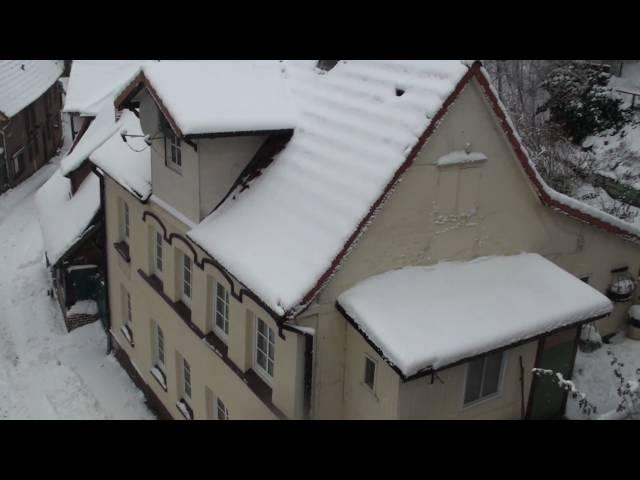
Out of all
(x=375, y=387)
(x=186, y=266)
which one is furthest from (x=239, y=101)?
(x=375, y=387)

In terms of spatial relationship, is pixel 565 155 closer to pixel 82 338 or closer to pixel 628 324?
pixel 628 324

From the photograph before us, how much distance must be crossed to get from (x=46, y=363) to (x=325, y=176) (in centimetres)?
1331

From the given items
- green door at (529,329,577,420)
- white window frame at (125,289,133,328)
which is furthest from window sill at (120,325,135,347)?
green door at (529,329,577,420)

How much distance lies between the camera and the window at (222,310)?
42.4 ft

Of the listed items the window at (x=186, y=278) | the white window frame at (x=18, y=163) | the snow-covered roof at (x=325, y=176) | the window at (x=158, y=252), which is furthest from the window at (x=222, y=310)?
the white window frame at (x=18, y=163)

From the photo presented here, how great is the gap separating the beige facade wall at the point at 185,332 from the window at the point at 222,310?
17 cm

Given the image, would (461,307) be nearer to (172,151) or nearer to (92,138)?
(172,151)

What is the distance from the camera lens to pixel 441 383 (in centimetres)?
1034

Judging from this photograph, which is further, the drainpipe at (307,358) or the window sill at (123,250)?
the window sill at (123,250)

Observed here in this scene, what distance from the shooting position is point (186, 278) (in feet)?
48.1

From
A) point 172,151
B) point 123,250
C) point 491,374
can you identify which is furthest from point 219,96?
point 491,374

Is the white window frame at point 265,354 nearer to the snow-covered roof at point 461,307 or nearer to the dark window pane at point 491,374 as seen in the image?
the snow-covered roof at point 461,307

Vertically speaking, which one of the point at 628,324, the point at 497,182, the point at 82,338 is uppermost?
the point at 497,182
